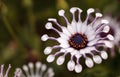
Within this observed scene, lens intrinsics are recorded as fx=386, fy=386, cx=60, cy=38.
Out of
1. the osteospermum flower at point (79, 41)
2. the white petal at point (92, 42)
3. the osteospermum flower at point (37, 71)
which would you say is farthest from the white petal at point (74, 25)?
the osteospermum flower at point (37, 71)

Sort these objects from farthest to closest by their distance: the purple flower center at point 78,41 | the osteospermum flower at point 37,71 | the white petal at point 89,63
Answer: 1. the osteospermum flower at point 37,71
2. the purple flower center at point 78,41
3. the white petal at point 89,63

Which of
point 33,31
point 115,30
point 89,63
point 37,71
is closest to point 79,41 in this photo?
point 89,63

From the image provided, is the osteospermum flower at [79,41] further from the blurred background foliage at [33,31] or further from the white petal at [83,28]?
the blurred background foliage at [33,31]

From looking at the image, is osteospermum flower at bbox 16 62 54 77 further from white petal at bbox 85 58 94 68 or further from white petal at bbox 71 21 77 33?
white petal at bbox 85 58 94 68

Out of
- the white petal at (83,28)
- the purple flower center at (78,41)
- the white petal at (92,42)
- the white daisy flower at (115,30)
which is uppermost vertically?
the white daisy flower at (115,30)

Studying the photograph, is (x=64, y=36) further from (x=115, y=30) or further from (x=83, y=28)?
(x=115, y=30)

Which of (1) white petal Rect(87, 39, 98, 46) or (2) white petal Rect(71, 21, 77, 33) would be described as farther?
(2) white petal Rect(71, 21, 77, 33)

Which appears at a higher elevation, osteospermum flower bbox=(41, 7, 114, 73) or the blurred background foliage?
the blurred background foliage

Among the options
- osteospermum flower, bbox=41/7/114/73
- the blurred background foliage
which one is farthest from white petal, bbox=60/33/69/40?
the blurred background foliage
